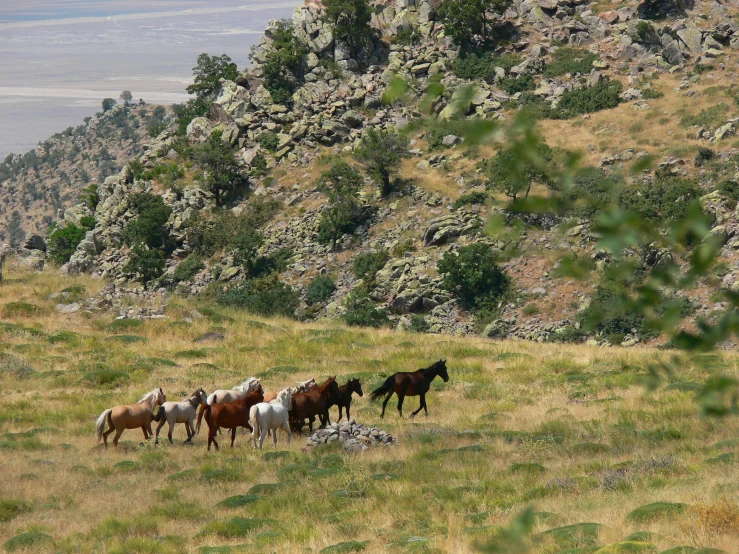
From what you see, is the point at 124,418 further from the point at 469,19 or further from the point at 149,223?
the point at 469,19

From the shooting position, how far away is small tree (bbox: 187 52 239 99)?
94812mm

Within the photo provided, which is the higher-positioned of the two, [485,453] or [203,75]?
[203,75]

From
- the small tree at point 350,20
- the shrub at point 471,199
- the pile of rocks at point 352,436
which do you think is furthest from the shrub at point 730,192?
the pile of rocks at point 352,436

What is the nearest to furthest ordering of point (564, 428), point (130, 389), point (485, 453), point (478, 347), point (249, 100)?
point (485, 453) < point (564, 428) < point (130, 389) < point (478, 347) < point (249, 100)

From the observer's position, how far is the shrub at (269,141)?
7969 centimetres

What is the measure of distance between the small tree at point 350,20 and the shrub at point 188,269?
3087 cm

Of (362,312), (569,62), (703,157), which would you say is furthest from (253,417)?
(569,62)

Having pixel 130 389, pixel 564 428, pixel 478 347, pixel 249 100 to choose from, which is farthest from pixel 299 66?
pixel 564 428

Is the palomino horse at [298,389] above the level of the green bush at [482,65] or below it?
below

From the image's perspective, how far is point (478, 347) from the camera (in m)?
32.5

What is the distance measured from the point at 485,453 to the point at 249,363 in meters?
13.6

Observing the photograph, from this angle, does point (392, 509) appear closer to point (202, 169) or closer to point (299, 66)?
point (202, 169)

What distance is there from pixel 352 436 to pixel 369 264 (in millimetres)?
44995

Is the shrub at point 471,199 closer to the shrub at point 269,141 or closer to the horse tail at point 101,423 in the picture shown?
the shrub at point 269,141
